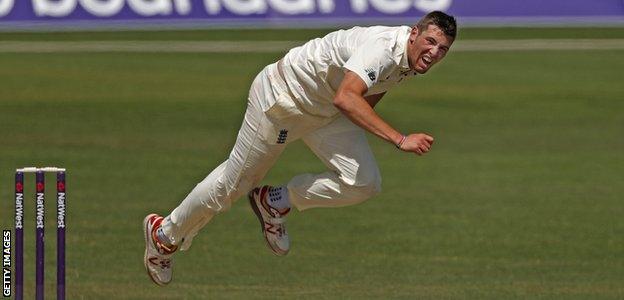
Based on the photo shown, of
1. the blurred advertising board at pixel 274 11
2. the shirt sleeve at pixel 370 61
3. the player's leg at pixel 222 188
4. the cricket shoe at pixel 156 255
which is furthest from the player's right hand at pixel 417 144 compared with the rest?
the blurred advertising board at pixel 274 11

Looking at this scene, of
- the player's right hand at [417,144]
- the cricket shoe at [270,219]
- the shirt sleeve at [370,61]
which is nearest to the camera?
the player's right hand at [417,144]

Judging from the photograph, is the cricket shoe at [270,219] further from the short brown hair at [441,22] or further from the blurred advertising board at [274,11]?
the blurred advertising board at [274,11]

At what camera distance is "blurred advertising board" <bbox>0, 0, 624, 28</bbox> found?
734 inches

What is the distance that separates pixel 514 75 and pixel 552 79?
0.47 m

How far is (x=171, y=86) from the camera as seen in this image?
19844mm

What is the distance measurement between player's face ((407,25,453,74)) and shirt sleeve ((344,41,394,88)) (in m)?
0.10

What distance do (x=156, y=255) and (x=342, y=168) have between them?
46.5 inches

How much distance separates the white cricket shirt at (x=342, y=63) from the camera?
744 centimetres

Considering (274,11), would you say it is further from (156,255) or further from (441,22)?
(441,22)

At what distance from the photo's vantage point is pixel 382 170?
15.3 metres

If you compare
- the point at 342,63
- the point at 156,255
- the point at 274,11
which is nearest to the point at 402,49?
the point at 342,63

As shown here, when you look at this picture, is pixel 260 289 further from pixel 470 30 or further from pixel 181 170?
pixel 470 30

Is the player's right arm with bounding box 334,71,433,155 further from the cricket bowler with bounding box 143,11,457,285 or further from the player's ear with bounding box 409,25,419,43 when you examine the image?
the player's ear with bounding box 409,25,419,43

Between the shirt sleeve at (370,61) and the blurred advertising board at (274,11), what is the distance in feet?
36.5
